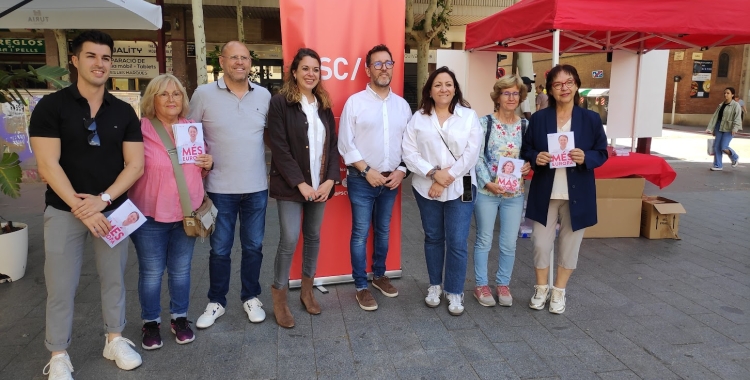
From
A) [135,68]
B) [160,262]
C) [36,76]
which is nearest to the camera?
[160,262]

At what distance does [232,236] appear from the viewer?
3414 mm

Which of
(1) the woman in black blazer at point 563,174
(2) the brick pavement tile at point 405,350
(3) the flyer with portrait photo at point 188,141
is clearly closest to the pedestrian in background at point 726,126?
(1) the woman in black blazer at point 563,174

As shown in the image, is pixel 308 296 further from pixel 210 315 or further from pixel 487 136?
pixel 487 136

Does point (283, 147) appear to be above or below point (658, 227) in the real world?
above

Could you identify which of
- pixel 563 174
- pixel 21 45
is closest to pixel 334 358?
pixel 563 174

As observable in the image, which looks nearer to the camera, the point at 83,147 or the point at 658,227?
the point at 83,147

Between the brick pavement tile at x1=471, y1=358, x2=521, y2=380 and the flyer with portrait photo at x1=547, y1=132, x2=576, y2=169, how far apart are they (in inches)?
55.7

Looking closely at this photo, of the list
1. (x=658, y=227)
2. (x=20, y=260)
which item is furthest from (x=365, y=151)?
(x=658, y=227)

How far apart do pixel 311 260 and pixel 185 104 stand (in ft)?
4.64

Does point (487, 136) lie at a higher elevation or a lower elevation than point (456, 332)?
higher

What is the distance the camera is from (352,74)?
12.8 feet

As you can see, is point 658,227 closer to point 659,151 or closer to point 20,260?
point 20,260

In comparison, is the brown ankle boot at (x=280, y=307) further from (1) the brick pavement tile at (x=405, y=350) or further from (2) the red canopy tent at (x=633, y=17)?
(2) the red canopy tent at (x=633, y=17)

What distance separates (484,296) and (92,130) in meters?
2.91
